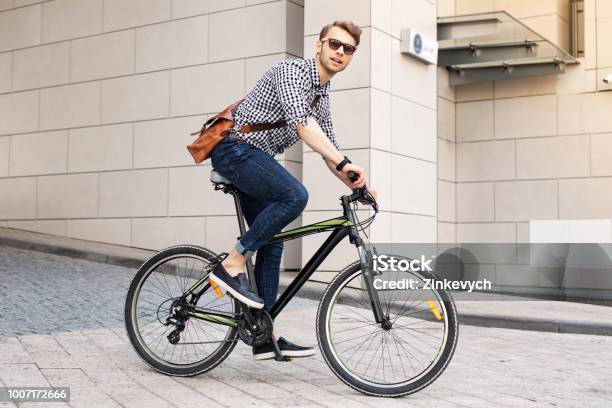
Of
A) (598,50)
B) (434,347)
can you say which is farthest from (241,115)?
(598,50)

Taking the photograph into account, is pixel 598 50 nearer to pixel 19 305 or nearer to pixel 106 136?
pixel 106 136

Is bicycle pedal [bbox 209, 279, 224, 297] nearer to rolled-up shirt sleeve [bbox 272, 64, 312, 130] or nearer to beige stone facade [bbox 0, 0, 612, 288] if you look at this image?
rolled-up shirt sleeve [bbox 272, 64, 312, 130]

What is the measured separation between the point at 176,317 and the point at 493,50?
25.0ft

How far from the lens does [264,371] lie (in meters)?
4.82

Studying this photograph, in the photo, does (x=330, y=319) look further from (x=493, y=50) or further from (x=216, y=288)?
(x=493, y=50)

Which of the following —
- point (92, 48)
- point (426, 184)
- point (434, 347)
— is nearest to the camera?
point (434, 347)

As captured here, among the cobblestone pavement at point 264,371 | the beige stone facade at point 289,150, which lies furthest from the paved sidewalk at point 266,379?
the beige stone facade at point 289,150

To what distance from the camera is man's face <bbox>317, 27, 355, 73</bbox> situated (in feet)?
14.2

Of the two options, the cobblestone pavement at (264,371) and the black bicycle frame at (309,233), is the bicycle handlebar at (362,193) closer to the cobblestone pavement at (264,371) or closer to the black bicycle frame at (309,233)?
the black bicycle frame at (309,233)

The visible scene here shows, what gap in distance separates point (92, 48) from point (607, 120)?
7.46 meters

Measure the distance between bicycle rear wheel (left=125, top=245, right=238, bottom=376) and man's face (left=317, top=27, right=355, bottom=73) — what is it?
1.21m

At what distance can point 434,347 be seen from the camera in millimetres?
4180

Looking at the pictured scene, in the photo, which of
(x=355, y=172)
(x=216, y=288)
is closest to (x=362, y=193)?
(x=355, y=172)

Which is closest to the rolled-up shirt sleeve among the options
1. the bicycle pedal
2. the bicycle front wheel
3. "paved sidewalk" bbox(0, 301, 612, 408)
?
the bicycle front wheel
